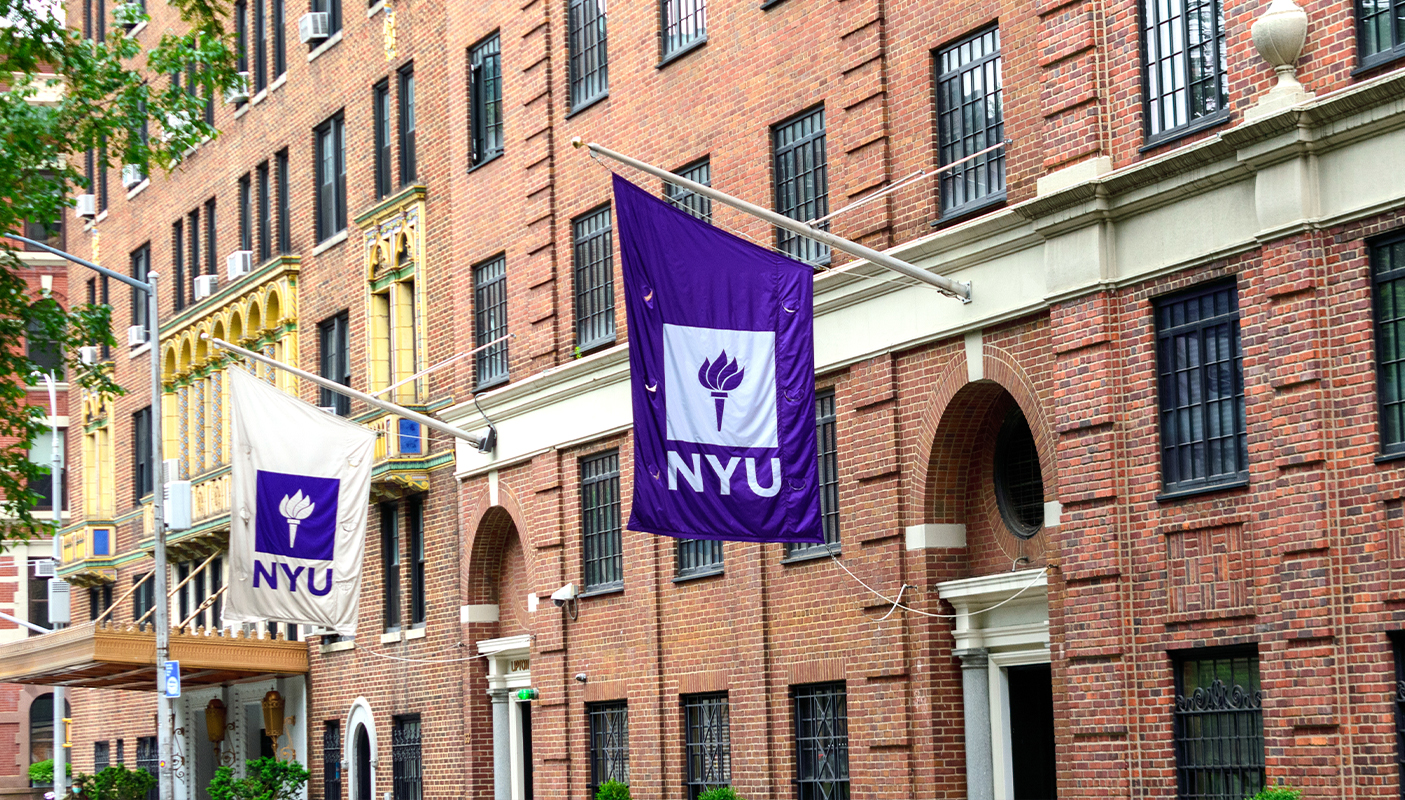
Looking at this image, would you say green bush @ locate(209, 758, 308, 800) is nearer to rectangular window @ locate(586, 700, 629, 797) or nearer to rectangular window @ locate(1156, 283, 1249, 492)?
rectangular window @ locate(586, 700, 629, 797)

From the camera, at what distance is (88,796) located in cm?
4075

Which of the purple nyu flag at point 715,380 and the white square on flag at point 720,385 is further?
the white square on flag at point 720,385

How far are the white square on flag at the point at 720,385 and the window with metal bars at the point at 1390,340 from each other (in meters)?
5.46

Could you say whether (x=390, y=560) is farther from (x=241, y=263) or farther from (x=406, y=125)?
(x=241, y=263)

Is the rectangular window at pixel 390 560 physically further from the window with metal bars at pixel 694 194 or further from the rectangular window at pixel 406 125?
the window with metal bars at pixel 694 194

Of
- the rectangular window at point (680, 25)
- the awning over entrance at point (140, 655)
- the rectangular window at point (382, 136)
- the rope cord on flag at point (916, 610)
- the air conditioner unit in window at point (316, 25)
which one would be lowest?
the awning over entrance at point (140, 655)

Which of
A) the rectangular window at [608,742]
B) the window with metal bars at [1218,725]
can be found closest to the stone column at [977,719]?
the window with metal bars at [1218,725]

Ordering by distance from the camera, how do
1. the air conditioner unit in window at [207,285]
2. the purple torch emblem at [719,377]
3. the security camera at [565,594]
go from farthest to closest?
the air conditioner unit in window at [207,285]
the security camera at [565,594]
the purple torch emblem at [719,377]

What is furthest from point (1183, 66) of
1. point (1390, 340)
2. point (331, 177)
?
point (331, 177)

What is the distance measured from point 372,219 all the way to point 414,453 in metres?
4.78

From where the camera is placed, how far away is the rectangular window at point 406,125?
111 ft

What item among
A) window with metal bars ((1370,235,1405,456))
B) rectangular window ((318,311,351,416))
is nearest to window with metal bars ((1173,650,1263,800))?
window with metal bars ((1370,235,1405,456))

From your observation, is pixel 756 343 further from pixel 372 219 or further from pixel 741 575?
pixel 372 219

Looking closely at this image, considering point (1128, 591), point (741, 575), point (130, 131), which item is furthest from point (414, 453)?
point (1128, 591)
